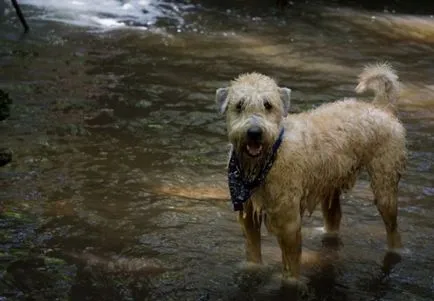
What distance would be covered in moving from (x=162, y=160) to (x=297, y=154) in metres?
3.45

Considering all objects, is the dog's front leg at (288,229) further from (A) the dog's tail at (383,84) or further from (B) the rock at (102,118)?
(B) the rock at (102,118)

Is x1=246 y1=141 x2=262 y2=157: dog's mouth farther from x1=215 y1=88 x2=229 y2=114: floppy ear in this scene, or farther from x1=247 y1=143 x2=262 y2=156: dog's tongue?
x1=215 y1=88 x2=229 y2=114: floppy ear

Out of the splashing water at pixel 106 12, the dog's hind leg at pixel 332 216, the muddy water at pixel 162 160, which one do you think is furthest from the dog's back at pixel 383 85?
the splashing water at pixel 106 12

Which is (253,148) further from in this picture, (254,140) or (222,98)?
(222,98)

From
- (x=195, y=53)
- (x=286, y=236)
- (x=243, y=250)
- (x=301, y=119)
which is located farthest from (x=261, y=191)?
(x=195, y=53)

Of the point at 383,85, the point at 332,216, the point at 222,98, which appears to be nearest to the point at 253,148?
the point at 222,98

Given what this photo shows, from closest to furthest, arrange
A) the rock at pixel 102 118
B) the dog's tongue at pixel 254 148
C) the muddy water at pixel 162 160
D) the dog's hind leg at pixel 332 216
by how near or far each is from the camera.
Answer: the dog's tongue at pixel 254 148, the muddy water at pixel 162 160, the dog's hind leg at pixel 332 216, the rock at pixel 102 118

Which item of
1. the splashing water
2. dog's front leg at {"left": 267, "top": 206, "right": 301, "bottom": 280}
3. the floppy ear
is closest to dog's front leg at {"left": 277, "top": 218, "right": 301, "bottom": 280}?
dog's front leg at {"left": 267, "top": 206, "right": 301, "bottom": 280}

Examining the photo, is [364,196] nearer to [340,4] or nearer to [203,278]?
[203,278]

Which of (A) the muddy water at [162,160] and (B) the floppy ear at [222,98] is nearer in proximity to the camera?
(B) the floppy ear at [222,98]

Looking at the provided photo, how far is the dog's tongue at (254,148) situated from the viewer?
501cm

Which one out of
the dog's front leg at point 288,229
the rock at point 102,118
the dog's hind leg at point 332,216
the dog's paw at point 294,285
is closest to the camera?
the dog's front leg at point 288,229

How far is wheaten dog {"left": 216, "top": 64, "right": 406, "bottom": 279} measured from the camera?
16.8ft

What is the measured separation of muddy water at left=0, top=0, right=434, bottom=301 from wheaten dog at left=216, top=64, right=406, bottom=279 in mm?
577
